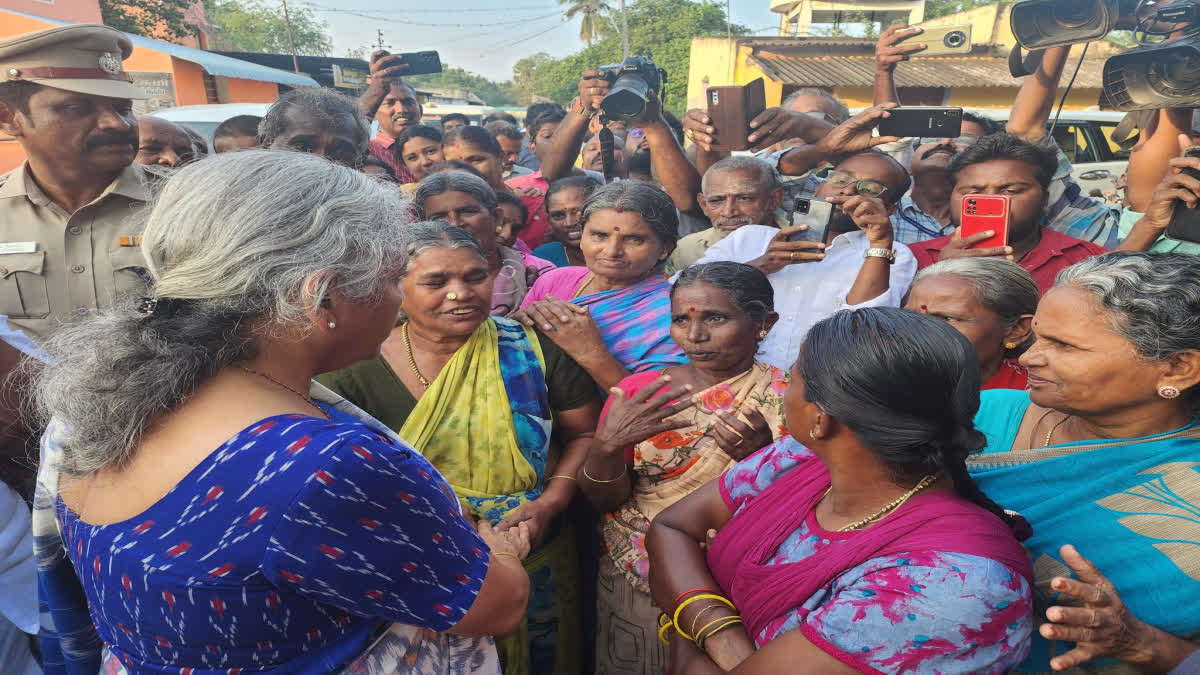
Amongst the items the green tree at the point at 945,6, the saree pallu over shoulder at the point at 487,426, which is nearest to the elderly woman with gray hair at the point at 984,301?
the saree pallu over shoulder at the point at 487,426

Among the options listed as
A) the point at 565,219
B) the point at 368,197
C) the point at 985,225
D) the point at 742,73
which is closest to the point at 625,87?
the point at 565,219

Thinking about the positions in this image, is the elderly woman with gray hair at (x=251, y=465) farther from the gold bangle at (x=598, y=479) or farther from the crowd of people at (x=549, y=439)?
the gold bangle at (x=598, y=479)

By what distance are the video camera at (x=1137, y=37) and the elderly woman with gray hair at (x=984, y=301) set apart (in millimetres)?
1195

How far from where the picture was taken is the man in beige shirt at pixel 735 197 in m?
Result: 3.34

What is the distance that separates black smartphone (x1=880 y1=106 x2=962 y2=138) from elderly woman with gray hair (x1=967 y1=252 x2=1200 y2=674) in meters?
1.96

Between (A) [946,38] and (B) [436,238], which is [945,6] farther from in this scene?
(B) [436,238]

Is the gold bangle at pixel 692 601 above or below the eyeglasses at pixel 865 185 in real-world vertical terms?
below

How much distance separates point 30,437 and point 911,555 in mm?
2047

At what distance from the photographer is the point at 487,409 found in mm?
2209

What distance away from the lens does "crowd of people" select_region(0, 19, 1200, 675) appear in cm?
118

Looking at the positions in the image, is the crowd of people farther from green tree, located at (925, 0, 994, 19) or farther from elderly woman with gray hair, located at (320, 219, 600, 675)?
green tree, located at (925, 0, 994, 19)

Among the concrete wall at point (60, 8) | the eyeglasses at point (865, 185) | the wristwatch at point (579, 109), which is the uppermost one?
the concrete wall at point (60, 8)

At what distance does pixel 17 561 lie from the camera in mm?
1824

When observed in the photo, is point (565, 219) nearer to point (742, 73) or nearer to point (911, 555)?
point (911, 555)
